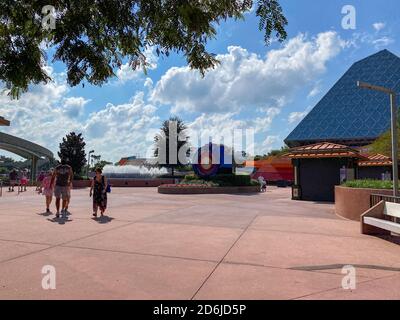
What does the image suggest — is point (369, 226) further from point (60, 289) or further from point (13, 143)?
point (13, 143)

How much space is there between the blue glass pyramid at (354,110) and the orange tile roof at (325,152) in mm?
61947

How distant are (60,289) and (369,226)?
6962 millimetres

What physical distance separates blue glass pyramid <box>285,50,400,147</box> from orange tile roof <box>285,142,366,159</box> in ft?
203

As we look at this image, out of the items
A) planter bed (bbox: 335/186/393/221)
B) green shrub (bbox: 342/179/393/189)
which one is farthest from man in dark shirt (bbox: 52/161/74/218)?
green shrub (bbox: 342/179/393/189)

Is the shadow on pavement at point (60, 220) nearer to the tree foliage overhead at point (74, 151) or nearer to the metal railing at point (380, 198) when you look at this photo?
the metal railing at point (380, 198)

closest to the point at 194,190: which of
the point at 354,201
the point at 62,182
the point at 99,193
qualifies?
the point at 99,193

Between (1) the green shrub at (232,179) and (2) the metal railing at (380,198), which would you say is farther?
(1) the green shrub at (232,179)

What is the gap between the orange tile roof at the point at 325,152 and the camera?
18.8m

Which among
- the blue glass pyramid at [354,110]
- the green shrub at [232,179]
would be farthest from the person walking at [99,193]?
the blue glass pyramid at [354,110]

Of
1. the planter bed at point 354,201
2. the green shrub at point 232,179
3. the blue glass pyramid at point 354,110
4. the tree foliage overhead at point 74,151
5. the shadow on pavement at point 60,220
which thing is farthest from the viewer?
the blue glass pyramid at point 354,110

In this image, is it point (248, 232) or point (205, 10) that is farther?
point (248, 232)

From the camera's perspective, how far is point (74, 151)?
43.7 m
